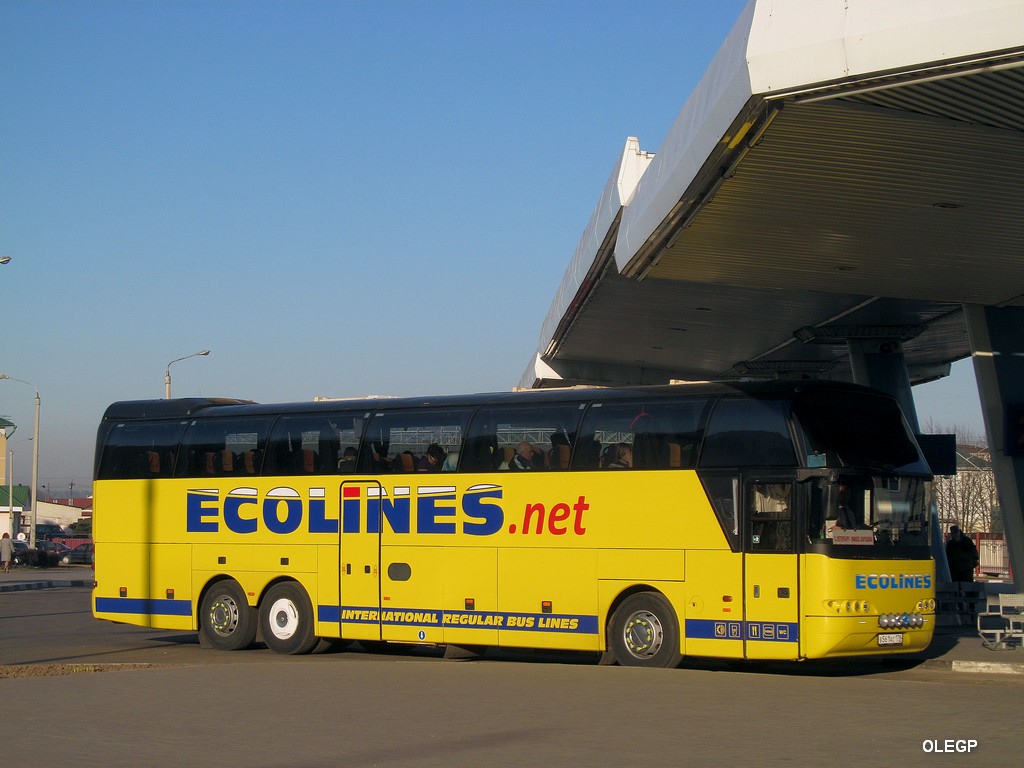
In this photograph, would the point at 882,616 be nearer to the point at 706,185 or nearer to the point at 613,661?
the point at 613,661

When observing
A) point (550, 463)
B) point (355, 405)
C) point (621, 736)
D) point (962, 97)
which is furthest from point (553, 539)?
point (962, 97)

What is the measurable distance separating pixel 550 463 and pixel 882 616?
4.57 metres

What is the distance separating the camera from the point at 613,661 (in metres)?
17.4

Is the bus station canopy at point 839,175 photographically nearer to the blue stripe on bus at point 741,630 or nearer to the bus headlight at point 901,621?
the bus headlight at point 901,621

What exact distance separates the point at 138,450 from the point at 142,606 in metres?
A: 2.42

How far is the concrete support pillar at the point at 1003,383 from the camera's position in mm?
22234

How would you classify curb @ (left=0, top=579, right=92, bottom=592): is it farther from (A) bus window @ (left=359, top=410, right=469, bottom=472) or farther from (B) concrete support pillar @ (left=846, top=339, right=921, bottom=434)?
(B) concrete support pillar @ (left=846, top=339, right=921, bottom=434)

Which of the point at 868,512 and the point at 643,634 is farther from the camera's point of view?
the point at 643,634

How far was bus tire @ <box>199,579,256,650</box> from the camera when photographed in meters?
19.5

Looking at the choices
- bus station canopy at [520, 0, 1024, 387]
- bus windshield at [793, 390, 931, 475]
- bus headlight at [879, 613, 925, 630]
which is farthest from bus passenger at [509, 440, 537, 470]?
bus headlight at [879, 613, 925, 630]

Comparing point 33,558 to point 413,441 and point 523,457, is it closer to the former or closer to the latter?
point 413,441

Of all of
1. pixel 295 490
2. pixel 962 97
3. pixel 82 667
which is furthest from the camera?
pixel 295 490

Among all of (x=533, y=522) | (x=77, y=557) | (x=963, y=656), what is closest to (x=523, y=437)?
(x=533, y=522)

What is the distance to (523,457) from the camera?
17281mm
